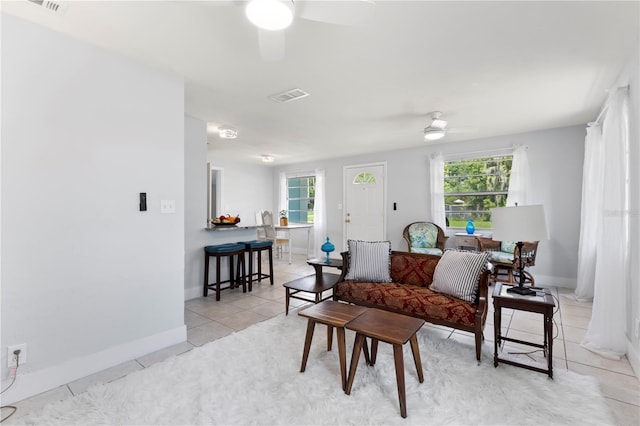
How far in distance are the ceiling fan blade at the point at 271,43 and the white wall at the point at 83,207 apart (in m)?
1.23

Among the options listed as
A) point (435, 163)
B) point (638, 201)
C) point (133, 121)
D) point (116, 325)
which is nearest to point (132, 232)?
point (116, 325)

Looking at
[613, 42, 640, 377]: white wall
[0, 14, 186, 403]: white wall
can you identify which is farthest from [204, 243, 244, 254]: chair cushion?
[613, 42, 640, 377]: white wall

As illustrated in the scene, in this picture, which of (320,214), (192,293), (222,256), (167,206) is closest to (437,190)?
(320,214)

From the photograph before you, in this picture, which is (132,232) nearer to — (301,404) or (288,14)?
(301,404)

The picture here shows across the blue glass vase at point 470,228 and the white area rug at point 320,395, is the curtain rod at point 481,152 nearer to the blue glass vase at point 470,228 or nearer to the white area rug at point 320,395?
the blue glass vase at point 470,228

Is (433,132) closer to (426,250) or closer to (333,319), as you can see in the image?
(426,250)

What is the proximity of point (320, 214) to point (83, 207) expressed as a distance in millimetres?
5234

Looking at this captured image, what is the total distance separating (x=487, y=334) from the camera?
285 cm

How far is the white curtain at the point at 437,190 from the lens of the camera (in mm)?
5371

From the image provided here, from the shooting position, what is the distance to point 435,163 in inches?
214

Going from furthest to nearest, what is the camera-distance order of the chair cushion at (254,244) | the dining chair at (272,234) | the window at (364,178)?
the window at (364,178), the dining chair at (272,234), the chair cushion at (254,244)

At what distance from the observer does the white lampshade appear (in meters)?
2.26

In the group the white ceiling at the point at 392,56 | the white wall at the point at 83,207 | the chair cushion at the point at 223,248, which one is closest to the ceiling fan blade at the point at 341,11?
the white ceiling at the point at 392,56

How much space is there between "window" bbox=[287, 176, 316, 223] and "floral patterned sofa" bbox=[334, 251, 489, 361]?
436cm
